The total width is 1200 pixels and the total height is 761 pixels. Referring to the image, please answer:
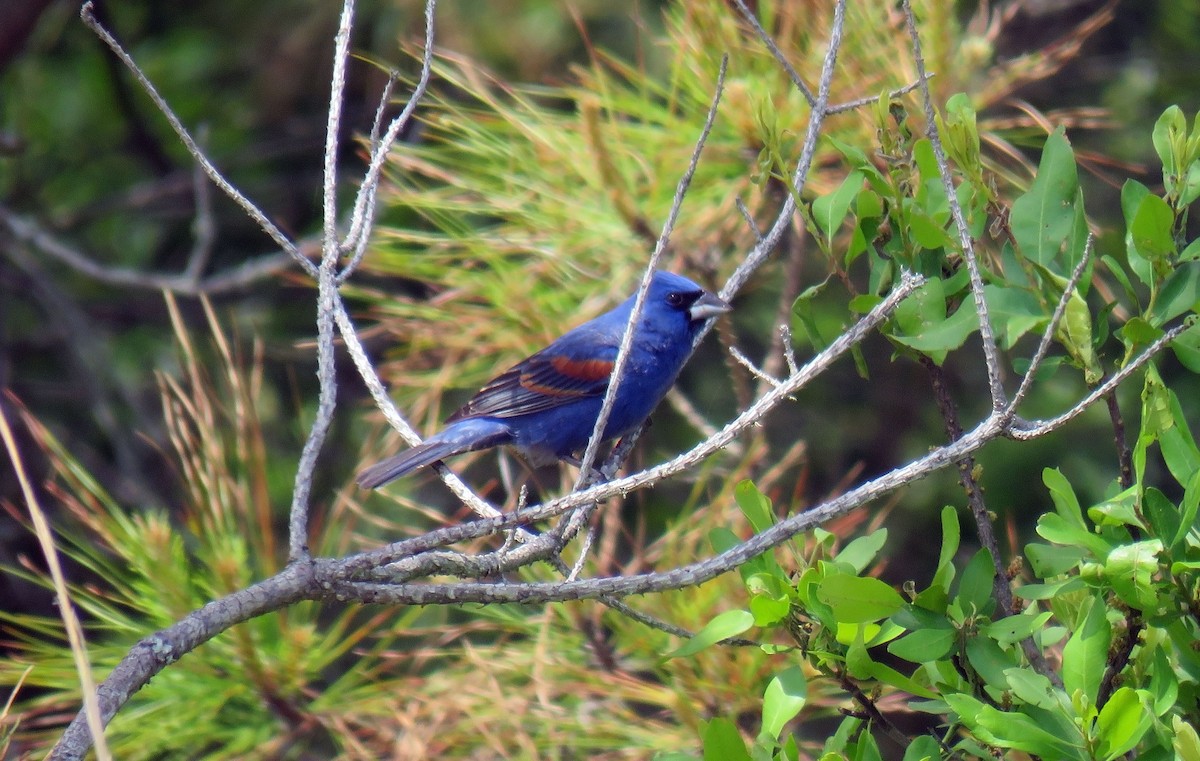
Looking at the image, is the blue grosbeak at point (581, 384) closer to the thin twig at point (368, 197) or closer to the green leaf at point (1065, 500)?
the thin twig at point (368, 197)

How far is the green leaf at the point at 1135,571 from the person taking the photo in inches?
60.5

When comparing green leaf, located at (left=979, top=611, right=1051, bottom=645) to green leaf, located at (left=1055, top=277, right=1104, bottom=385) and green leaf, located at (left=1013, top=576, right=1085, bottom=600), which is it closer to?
green leaf, located at (left=1013, top=576, right=1085, bottom=600)

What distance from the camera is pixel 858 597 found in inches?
63.4

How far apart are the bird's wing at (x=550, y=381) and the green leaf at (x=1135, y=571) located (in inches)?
82.3

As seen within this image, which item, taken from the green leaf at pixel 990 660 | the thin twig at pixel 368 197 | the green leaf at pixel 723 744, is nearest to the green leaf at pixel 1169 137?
the green leaf at pixel 990 660

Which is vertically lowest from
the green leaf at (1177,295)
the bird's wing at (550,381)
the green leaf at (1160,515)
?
the bird's wing at (550,381)

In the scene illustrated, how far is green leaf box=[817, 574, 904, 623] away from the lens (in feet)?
5.23

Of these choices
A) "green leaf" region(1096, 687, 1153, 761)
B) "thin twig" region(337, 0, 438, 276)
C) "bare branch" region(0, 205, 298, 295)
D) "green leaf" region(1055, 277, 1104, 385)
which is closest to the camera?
"green leaf" region(1096, 687, 1153, 761)

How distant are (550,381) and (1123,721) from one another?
2453 millimetres

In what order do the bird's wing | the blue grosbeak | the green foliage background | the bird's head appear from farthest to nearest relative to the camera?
the bird's wing → the blue grosbeak → the bird's head → the green foliage background

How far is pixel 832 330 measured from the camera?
Answer: 534 cm

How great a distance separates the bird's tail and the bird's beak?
71 centimetres

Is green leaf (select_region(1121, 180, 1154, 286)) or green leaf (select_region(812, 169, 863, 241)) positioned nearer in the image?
green leaf (select_region(1121, 180, 1154, 286))

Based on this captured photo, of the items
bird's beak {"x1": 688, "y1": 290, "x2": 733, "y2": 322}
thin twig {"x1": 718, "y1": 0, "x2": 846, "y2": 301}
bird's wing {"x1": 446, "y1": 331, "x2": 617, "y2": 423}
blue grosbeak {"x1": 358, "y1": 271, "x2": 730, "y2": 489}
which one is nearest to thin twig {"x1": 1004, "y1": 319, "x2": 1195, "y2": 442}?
thin twig {"x1": 718, "y1": 0, "x2": 846, "y2": 301}
